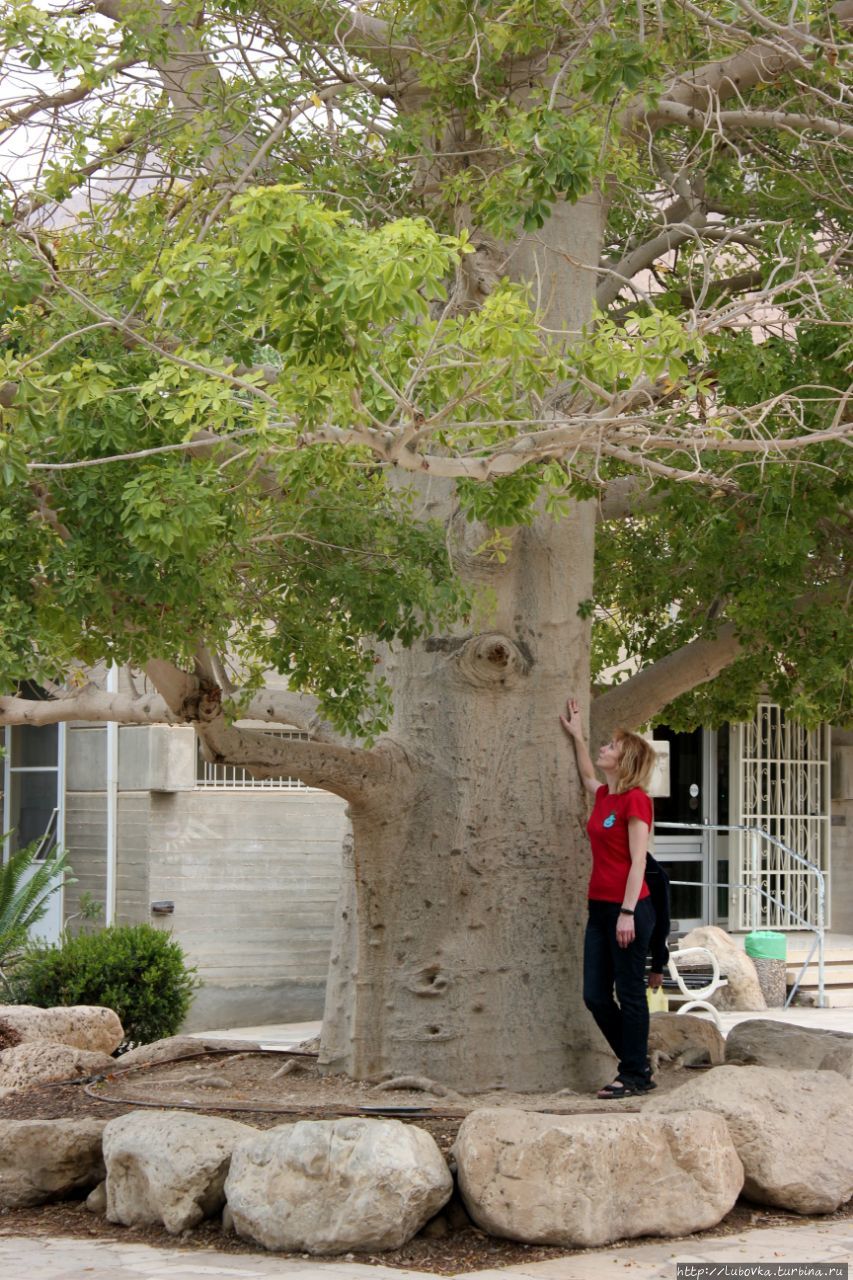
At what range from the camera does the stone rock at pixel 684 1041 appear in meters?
9.14

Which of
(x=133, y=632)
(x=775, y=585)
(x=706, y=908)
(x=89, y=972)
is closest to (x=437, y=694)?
(x=775, y=585)

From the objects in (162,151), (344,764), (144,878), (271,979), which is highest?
(162,151)

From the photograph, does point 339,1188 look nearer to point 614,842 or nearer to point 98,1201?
point 98,1201

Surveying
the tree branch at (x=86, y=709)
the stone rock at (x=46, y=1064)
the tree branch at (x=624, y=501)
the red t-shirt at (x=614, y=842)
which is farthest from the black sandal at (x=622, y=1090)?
the tree branch at (x=624, y=501)

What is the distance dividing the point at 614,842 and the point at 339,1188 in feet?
8.14

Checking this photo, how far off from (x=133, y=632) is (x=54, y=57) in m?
3.04

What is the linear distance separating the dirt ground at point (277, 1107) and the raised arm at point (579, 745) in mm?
1582

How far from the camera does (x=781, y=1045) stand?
9000 mm

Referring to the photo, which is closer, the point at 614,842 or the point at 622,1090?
the point at 622,1090

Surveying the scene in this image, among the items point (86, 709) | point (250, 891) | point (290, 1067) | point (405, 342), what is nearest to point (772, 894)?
point (250, 891)

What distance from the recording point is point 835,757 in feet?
62.9

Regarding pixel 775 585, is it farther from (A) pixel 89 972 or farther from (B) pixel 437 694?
(A) pixel 89 972

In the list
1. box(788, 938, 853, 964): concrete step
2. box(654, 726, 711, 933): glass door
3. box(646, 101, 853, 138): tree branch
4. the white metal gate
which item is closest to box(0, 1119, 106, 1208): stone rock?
box(646, 101, 853, 138): tree branch

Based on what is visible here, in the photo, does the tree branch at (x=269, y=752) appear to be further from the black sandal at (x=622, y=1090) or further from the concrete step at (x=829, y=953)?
the concrete step at (x=829, y=953)
